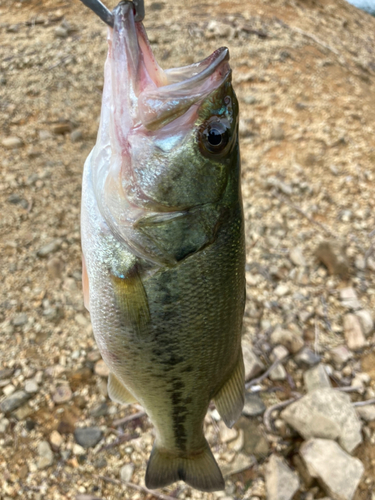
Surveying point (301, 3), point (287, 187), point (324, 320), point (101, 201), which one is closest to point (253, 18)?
point (301, 3)

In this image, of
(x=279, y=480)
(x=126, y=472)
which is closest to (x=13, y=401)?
(x=126, y=472)

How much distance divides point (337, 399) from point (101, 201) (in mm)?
1916

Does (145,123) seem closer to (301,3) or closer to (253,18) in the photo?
(253,18)

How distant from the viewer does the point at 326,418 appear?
7.03 ft

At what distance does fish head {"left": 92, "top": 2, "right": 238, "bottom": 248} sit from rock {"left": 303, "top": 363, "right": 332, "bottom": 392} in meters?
1.80

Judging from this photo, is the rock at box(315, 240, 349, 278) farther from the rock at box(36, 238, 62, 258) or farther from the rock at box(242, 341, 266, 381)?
the rock at box(36, 238, 62, 258)

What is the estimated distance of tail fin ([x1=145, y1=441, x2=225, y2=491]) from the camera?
1.53 metres

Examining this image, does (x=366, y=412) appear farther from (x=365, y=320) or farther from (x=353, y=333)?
(x=365, y=320)

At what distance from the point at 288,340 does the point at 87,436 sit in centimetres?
142

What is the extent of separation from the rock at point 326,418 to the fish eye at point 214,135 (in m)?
1.77

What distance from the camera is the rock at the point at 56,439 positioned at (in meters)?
2.02

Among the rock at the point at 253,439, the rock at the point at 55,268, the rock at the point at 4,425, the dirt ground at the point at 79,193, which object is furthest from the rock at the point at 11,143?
the rock at the point at 253,439

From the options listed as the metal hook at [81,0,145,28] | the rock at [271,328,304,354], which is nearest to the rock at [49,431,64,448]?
the rock at [271,328,304,354]

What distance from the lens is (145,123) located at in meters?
1.06
